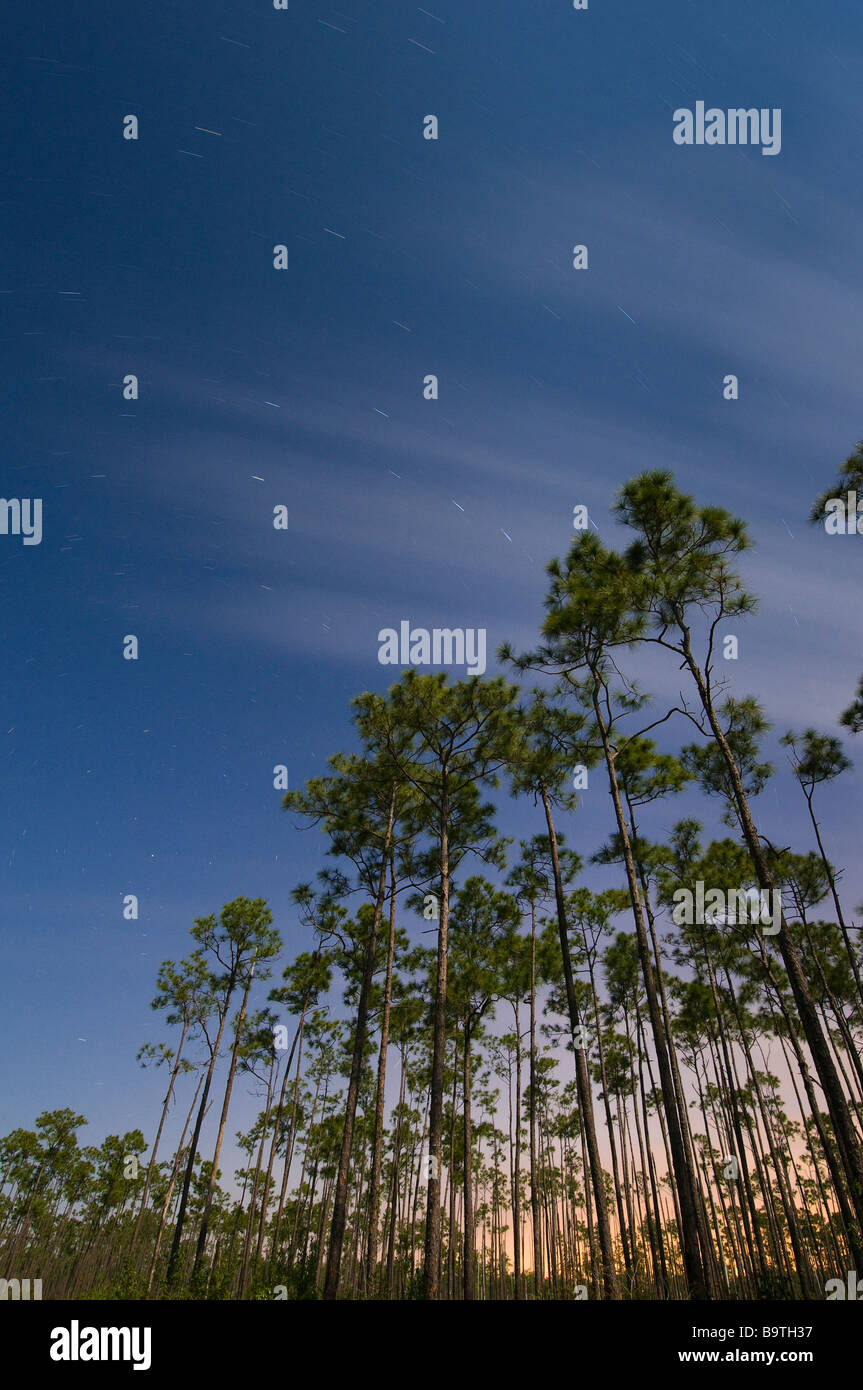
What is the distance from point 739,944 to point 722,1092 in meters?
9.78

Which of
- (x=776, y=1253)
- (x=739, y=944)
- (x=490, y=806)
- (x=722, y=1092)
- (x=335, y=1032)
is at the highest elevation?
(x=490, y=806)

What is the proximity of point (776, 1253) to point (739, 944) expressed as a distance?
50.3 feet

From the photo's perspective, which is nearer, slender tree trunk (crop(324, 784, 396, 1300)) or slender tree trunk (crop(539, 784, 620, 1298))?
slender tree trunk (crop(539, 784, 620, 1298))

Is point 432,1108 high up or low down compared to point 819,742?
down

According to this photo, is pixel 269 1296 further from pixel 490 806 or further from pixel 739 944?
pixel 739 944

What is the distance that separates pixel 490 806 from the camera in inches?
675

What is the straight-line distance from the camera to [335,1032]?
26672 millimetres

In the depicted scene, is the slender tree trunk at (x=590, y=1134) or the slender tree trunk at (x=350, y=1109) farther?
the slender tree trunk at (x=350, y=1109)

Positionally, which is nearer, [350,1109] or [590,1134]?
[590,1134]
